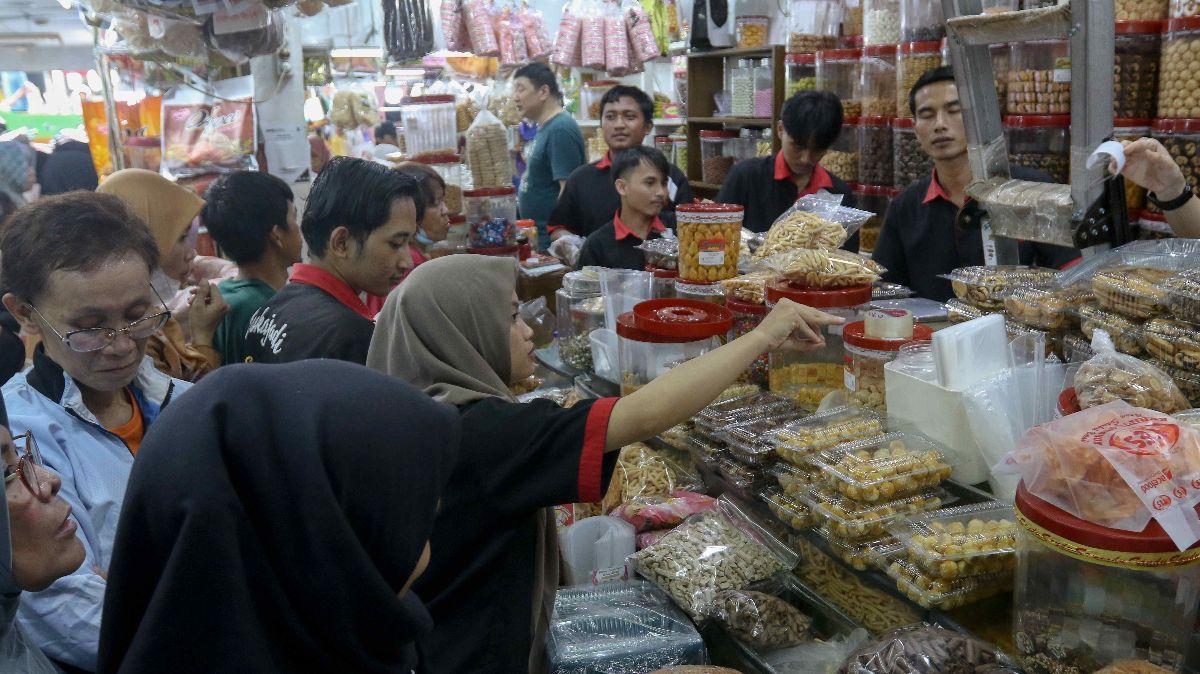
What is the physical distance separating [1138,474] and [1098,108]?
811mm

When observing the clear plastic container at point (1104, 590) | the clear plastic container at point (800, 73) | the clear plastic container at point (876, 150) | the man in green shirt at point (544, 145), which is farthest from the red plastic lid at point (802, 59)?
the clear plastic container at point (1104, 590)

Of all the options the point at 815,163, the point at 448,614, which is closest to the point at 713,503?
the point at 448,614

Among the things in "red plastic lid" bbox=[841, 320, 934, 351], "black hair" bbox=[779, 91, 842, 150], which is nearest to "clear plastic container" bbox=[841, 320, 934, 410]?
"red plastic lid" bbox=[841, 320, 934, 351]

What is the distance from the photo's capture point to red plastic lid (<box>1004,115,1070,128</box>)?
3625mm

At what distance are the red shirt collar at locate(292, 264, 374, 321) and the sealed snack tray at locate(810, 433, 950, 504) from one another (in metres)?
1.45

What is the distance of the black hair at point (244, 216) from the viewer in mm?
2990

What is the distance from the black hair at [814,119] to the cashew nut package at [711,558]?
2630 millimetres

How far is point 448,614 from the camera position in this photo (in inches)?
67.0

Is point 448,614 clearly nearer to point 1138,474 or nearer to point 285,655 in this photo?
point 285,655

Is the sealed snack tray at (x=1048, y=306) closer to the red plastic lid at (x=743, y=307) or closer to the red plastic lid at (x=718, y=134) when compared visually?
the red plastic lid at (x=743, y=307)

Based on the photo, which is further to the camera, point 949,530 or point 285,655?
point 949,530

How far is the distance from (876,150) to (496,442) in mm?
3898

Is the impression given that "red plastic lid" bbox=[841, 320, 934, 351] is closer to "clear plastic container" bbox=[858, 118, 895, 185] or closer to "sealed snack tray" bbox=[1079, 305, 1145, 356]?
"sealed snack tray" bbox=[1079, 305, 1145, 356]

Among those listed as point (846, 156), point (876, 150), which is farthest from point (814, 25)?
point (876, 150)
